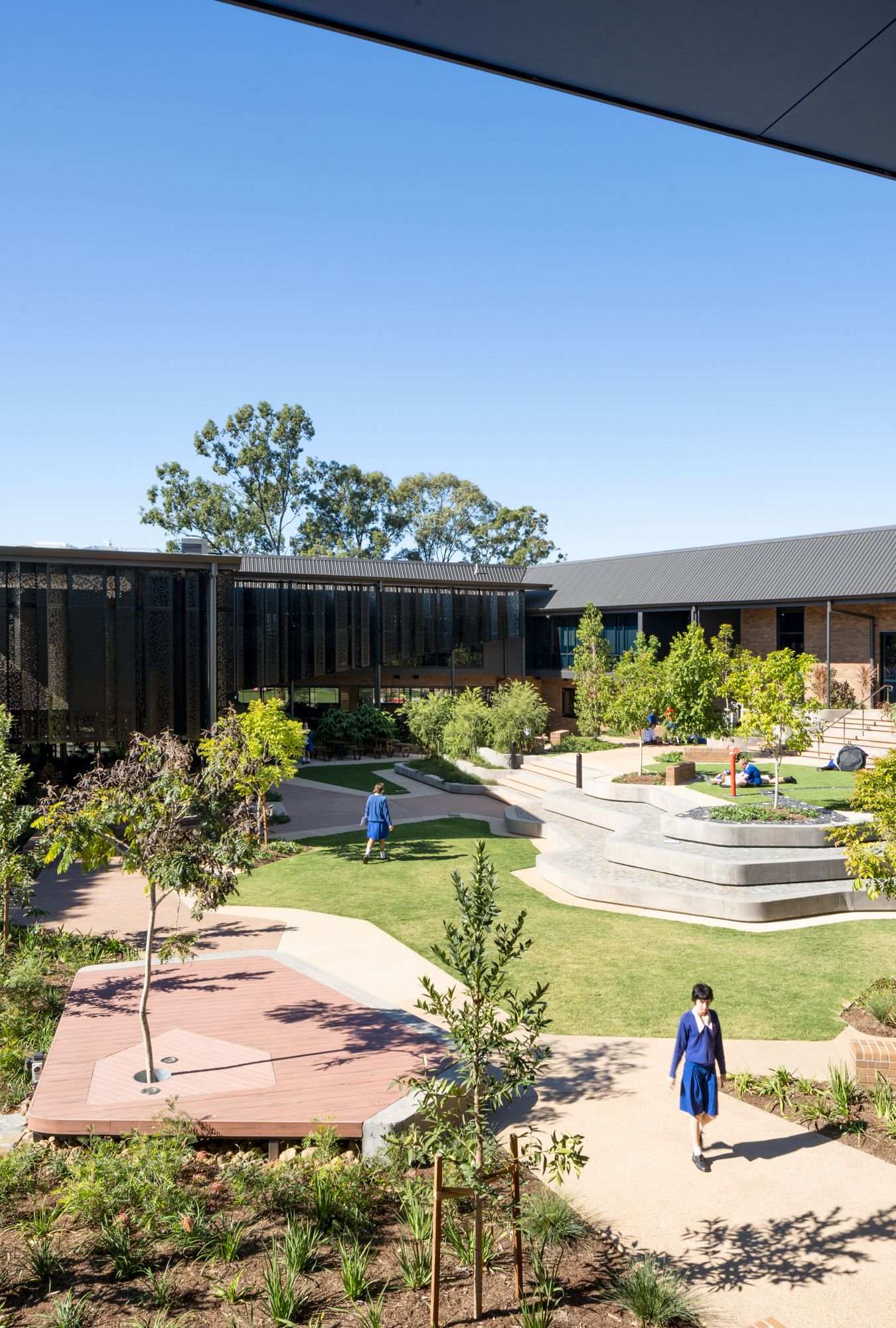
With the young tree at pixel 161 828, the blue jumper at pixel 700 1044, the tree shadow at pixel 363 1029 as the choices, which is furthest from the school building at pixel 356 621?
the blue jumper at pixel 700 1044

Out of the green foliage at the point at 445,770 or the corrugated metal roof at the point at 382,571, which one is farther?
the corrugated metal roof at the point at 382,571

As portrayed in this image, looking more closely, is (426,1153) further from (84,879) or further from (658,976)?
(84,879)

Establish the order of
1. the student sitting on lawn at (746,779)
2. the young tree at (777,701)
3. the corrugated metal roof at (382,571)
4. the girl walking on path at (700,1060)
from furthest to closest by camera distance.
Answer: the corrugated metal roof at (382,571) → the student sitting on lawn at (746,779) → the young tree at (777,701) → the girl walking on path at (700,1060)

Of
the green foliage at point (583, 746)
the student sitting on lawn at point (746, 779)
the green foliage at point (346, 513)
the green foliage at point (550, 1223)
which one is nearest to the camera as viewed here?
the green foliage at point (550, 1223)

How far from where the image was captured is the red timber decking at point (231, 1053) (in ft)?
24.3

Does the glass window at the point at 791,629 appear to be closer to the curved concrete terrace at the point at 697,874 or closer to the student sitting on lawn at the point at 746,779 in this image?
the student sitting on lawn at the point at 746,779

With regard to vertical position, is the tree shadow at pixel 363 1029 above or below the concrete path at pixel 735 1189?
above

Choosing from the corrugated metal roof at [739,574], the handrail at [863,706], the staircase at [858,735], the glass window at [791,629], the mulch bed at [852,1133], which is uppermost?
the corrugated metal roof at [739,574]

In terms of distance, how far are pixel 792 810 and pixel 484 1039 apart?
1363cm

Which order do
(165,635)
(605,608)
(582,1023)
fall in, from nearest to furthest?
(582,1023) → (165,635) → (605,608)

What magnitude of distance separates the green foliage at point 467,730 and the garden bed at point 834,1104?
2081cm

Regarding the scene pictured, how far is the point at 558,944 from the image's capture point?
1265cm

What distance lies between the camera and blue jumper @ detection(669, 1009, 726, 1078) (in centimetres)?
722

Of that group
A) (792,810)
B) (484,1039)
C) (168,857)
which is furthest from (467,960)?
(792,810)
